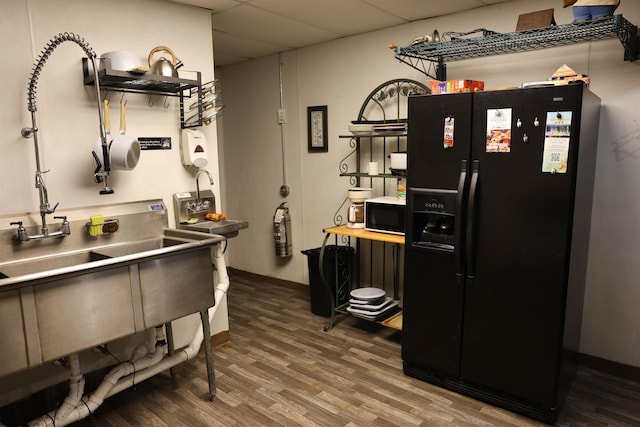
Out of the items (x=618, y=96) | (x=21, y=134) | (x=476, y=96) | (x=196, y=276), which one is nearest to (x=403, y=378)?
(x=196, y=276)

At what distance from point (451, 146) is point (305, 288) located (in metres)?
2.56

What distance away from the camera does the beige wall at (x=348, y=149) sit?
2707mm

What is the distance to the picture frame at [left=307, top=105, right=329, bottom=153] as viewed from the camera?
416 cm

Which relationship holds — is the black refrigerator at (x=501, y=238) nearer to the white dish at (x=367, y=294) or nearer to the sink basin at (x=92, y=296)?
the white dish at (x=367, y=294)

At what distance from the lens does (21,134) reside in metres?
2.31

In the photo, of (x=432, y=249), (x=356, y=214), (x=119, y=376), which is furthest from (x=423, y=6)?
(x=119, y=376)

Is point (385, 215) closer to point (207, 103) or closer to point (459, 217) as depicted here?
point (459, 217)

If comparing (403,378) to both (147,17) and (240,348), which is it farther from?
(147,17)

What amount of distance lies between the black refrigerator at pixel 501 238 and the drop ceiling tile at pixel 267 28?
1385 millimetres

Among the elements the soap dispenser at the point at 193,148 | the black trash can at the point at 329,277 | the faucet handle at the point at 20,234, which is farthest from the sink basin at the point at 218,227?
the black trash can at the point at 329,277

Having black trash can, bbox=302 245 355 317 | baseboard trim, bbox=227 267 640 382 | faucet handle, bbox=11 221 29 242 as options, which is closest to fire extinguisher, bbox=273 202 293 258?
black trash can, bbox=302 245 355 317

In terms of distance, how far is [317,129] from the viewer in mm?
4223

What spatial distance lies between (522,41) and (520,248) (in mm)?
1313

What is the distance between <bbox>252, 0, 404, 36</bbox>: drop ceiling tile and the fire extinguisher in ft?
5.95
